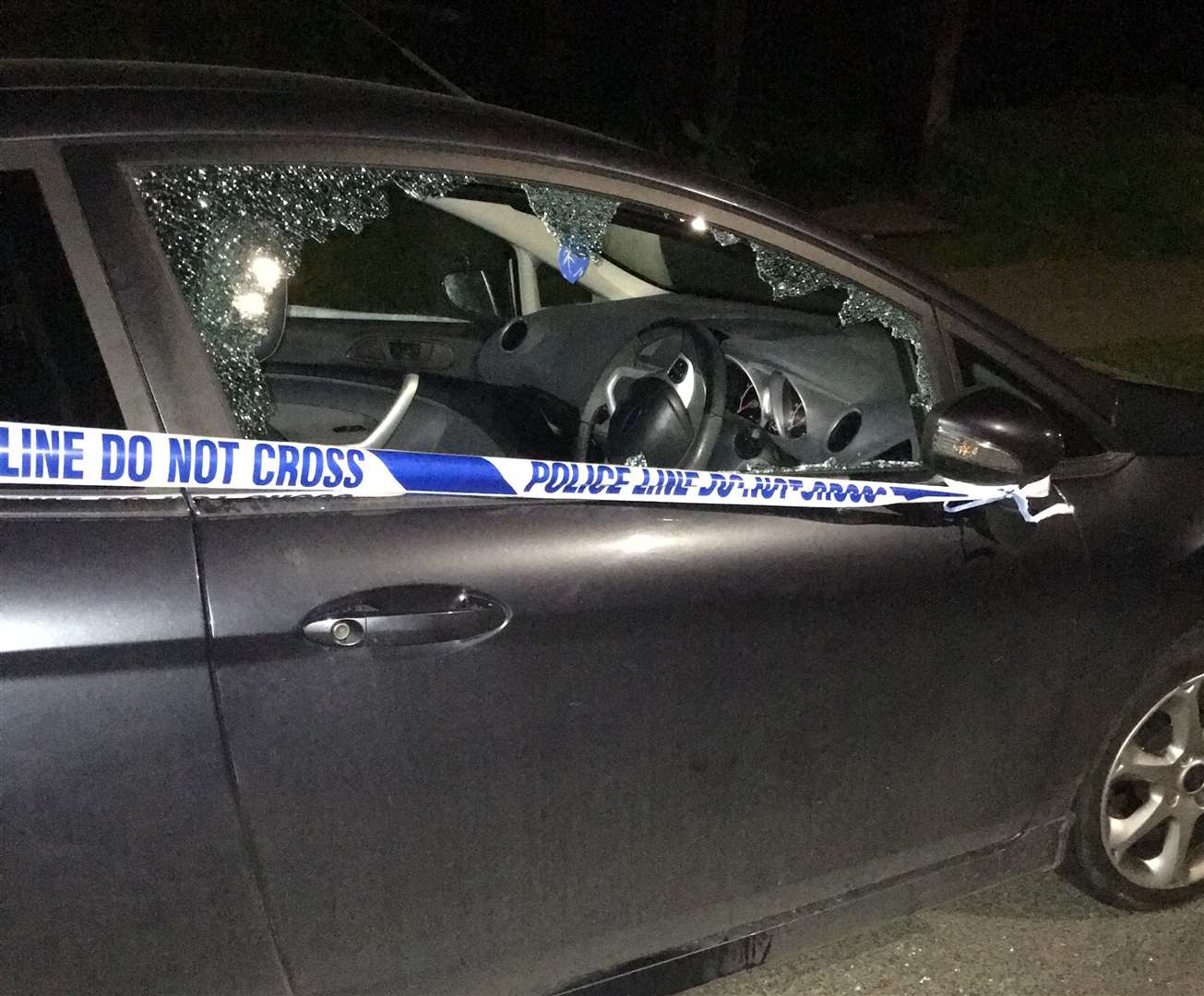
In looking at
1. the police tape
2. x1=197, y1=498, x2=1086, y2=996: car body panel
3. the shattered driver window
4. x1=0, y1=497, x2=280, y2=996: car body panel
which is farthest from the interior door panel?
x1=0, y1=497, x2=280, y2=996: car body panel

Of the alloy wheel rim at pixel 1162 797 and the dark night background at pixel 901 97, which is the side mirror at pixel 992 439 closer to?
the alloy wheel rim at pixel 1162 797

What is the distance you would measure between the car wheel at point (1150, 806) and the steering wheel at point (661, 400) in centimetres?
102

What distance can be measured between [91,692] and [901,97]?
43.1 feet

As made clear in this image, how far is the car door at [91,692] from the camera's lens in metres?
1.46

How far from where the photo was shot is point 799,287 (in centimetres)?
229

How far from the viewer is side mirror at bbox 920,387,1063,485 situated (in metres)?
2.05

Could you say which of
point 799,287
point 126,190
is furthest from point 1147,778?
point 126,190

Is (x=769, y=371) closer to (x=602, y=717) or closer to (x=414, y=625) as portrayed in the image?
(x=602, y=717)

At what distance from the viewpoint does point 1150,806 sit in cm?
268

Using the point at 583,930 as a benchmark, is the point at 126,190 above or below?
above

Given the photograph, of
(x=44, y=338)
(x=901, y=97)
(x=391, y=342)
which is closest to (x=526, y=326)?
(x=391, y=342)

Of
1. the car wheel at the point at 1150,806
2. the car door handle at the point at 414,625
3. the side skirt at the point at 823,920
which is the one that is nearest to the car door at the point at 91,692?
the car door handle at the point at 414,625

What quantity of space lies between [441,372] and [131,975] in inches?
69.8

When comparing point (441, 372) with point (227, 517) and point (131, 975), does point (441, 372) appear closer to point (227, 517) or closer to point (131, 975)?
point (227, 517)
